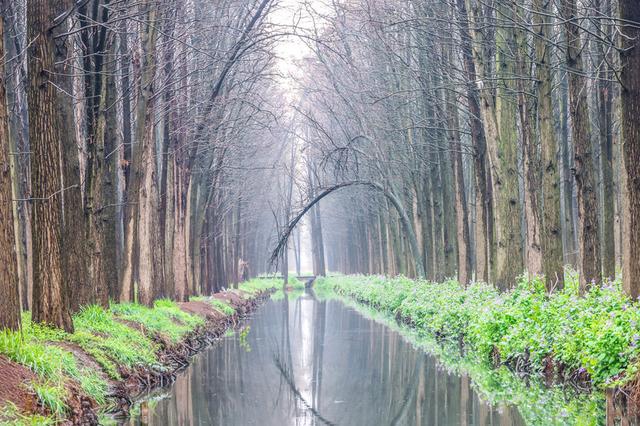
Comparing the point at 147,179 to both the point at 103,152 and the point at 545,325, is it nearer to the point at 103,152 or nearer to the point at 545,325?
the point at 103,152

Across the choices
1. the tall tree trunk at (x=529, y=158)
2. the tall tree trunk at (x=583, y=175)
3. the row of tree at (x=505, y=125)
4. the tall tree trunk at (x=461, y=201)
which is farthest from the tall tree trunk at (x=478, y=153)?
the tall tree trunk at (x=583, y=175)

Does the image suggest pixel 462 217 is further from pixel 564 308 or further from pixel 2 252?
pixel 2 252

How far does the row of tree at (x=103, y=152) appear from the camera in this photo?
39.6 ft

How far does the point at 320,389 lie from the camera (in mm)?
13469

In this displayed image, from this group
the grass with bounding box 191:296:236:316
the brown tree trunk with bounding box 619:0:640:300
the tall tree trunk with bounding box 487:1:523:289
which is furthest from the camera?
the grass with bounding box 191:296:236:316

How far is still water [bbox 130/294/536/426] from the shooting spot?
10.4 m

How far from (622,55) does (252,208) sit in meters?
43.5

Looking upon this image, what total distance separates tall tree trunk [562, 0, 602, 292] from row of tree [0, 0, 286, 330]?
647 cm

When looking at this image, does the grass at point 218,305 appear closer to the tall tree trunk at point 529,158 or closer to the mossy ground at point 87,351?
the mossy ground at point 87,351

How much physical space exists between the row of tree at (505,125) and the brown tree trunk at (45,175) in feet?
17.7

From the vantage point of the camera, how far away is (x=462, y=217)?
25.8 m

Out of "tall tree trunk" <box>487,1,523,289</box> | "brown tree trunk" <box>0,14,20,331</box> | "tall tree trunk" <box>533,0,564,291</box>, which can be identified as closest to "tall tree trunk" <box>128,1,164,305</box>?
"brown tree trunk" <box>0,14,20,331</box>

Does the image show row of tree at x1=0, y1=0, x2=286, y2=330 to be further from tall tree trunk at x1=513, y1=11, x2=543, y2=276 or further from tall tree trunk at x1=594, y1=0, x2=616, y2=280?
tall tree trunk at x1=594, y1=0, x2=616, y2=280

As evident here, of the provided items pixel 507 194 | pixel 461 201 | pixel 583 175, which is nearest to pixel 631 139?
pixel 583 175
